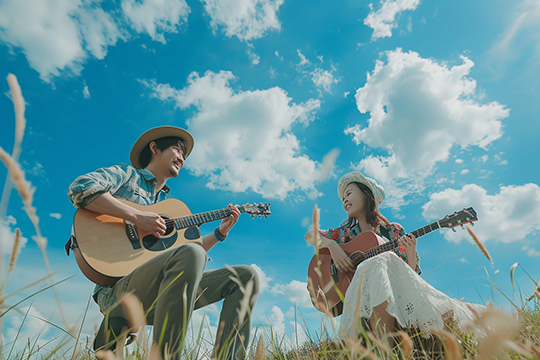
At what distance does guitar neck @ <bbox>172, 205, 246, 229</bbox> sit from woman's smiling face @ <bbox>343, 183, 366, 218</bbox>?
4.73 feet

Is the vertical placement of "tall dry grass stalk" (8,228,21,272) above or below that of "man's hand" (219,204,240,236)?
below

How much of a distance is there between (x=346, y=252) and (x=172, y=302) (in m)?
2.55

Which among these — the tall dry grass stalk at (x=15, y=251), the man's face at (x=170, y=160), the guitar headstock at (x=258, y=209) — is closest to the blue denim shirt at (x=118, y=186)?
the man's face at (x=170, y=160)

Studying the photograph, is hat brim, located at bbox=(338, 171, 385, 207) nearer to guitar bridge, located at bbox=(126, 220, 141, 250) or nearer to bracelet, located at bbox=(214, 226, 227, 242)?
bracelet, located at bbox=(214, 226, 227, 242)

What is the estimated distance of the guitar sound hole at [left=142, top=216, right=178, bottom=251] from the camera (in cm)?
271

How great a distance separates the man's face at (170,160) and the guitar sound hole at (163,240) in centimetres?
47

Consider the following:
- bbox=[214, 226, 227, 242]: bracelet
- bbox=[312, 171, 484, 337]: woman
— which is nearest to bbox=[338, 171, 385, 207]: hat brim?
bbox=[214, 226, 227, 242]: bracelet

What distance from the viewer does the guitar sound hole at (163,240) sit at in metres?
2.71

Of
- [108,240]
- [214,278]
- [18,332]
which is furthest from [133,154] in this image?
[18,332]

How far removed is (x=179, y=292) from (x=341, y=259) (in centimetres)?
233

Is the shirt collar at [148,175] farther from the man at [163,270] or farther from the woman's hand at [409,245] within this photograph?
the woman's hand at [409,245]

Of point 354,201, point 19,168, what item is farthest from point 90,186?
point 354,201

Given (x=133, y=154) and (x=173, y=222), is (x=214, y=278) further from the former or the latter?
(x=133, y=154)

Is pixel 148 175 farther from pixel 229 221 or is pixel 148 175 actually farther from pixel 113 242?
pixel 229 221
